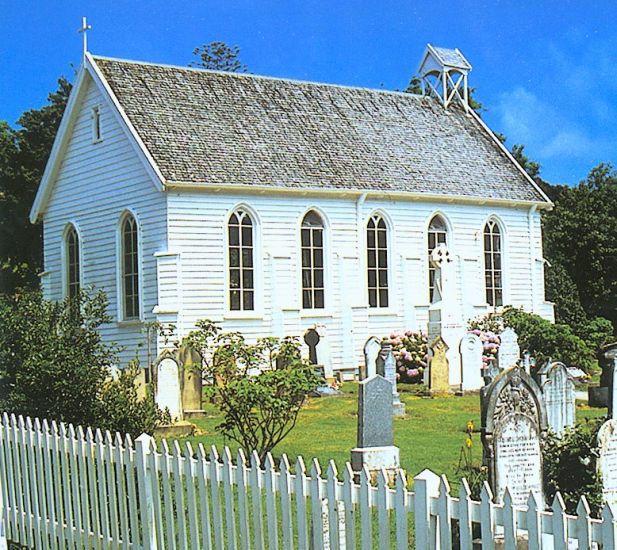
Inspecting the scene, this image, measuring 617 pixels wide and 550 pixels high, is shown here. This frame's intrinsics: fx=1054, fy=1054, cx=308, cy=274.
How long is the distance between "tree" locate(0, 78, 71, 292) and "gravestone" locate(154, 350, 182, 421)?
70.8 ft

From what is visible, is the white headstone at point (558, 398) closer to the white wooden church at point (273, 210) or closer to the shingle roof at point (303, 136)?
the white wooden church at point (273, 210)

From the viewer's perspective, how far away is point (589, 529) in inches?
229

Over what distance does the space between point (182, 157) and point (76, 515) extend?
1874 centimetres

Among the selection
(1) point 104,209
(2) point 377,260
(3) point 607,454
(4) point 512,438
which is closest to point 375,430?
(4) point 512,438

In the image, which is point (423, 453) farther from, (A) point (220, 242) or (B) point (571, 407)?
(A) point (220, 242)

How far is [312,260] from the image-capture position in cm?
2966

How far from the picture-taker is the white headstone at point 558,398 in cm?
1383

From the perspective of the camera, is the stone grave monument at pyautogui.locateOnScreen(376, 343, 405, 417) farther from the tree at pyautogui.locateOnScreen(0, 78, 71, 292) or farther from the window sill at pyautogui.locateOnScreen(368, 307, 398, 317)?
the tree at pyautogui.locateOnScreen(0, 78, 71, 292)

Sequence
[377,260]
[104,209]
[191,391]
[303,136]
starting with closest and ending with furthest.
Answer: [191,391] → [104,209] → [303,136] → [377,260]

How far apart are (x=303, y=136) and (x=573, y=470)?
842 inches

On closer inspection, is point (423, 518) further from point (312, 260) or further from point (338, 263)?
point (338, 263)

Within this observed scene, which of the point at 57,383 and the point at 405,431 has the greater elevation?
the point at 57,383

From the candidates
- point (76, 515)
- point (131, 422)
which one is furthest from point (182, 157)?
point (76, 515)

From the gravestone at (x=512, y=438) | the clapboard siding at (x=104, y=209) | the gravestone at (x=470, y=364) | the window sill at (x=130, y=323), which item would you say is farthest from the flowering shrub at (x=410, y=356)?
the gravestone at (x=512, y=438)
